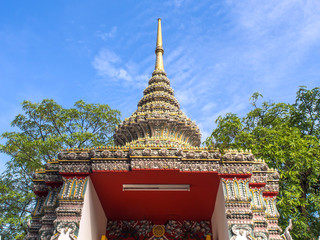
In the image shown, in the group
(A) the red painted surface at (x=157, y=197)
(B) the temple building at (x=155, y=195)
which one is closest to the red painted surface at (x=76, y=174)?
(B) the temple building at (x=155, y=195)

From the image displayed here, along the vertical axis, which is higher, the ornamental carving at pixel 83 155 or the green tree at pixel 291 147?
the green tree at pixel 291 147

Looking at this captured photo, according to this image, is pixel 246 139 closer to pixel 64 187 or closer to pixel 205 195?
pixel 205 195

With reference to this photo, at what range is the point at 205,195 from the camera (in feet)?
31.9

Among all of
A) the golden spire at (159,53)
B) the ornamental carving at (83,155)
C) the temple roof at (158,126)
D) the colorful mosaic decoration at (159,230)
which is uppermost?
the golden spire at (159,53)

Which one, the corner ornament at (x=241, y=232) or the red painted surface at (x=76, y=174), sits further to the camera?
the red painted surface at (x=76, y=174)

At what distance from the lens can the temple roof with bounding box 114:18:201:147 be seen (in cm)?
1231

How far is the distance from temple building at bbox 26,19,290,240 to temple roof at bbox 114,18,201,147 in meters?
2.22

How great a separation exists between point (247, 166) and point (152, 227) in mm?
4155

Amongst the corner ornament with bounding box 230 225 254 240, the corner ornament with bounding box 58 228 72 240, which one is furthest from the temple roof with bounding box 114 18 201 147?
the corner ornament with bounding box 58 228 72 240

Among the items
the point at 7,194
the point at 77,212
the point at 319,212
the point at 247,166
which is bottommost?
the point at 77,212

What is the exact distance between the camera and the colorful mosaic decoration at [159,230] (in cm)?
1066

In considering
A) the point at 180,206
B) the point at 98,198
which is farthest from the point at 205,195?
the point at 98,198

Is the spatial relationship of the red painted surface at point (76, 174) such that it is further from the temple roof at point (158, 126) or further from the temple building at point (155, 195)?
the temple roof at point (158, 126)

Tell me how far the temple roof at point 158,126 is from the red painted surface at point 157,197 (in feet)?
6.74
